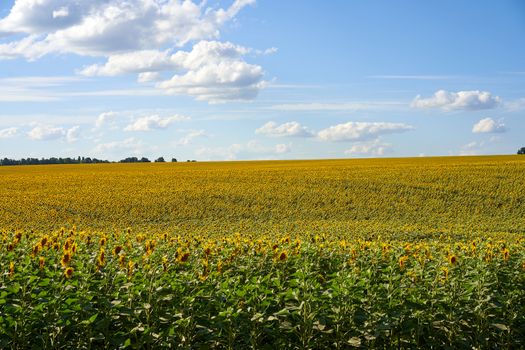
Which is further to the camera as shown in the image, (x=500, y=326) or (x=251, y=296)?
(x=500, y=326)

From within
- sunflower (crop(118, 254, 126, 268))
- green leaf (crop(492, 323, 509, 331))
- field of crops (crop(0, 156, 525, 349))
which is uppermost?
sunflower (crop(118, 254, 126, 268))

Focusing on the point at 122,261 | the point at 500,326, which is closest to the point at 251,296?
the point at 122,261

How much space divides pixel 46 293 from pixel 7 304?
43 centimetres

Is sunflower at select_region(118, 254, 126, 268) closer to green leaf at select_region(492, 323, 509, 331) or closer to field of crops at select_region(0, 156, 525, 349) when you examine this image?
field of crops at select_region(0, 156, 525, 349)

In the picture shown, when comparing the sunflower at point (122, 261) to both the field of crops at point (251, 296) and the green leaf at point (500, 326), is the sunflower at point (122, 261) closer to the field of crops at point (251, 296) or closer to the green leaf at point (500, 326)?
the field of crops at point (251, 296)

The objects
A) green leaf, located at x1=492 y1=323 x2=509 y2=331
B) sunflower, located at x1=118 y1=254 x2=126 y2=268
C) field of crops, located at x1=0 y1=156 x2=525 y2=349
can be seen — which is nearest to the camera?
field of crops, located at x1=0 y1=156 x2=525 y2=349

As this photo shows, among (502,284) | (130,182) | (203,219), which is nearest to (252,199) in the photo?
(203,219)

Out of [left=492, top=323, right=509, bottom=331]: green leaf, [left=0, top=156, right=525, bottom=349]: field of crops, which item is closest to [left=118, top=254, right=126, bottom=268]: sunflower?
[left=0, top=156, right=525, bottom=349]: field of crops

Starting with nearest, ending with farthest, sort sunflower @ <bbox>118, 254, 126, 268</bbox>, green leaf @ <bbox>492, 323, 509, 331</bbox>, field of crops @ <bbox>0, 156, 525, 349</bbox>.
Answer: field of crops @ <bbox>0, 156, 525, 349</bbox>, sunflower @ <bbox>118, 254, 126, 268</bbox>, green leaf @ <bbox>492, 323, 509, 331</bbox>

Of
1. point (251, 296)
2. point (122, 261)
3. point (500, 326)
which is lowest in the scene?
point (500, 326)

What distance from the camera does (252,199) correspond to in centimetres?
3409

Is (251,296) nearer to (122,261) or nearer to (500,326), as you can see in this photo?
(122,261)

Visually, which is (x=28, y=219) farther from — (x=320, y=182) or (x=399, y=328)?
Answer: (x=399, y=328)

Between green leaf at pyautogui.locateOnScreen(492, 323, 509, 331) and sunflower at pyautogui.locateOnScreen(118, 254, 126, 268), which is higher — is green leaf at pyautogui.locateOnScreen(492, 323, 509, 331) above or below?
below
